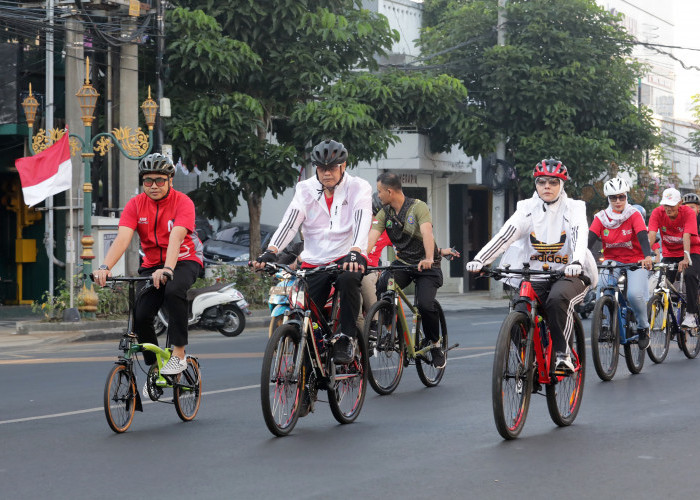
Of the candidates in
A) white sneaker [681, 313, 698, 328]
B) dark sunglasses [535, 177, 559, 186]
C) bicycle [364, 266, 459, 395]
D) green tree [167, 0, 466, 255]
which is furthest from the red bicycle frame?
green tree [167, 0, 466, 255]

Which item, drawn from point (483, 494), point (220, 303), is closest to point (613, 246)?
point (483, 494)

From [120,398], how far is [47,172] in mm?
12366

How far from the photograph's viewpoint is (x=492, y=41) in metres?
32.6

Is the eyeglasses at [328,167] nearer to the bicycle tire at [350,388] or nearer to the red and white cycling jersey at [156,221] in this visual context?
the red and white cycling jersey at [156,221]

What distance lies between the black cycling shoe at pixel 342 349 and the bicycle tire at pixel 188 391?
1.04 m

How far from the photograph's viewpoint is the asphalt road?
6504mm

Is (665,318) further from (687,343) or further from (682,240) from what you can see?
(687,343)

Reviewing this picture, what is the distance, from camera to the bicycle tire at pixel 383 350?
10.1 metres

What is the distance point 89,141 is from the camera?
64.4 feet

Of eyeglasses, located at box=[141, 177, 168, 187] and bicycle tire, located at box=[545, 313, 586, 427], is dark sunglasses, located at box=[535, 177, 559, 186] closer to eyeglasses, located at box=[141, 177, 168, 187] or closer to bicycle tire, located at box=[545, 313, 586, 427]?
bicycle tire, located at box=[545, 313, 586, 427]

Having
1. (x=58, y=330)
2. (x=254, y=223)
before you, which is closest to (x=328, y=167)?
(x=58, y=330)

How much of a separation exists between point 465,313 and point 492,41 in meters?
9.90

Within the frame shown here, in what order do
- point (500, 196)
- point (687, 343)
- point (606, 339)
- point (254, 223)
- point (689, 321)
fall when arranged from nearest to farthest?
point (606, 339)
point (689, 321)
point (687, 343)
point (254, 223)
point (500, 196)

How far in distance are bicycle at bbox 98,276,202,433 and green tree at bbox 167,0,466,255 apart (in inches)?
510
